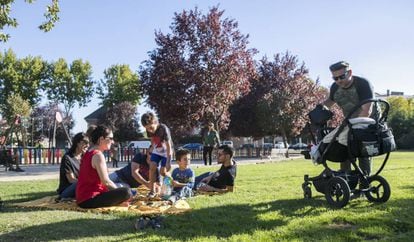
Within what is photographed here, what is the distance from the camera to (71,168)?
297 inches

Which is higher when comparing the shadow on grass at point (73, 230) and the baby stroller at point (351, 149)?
the baby stroller at point (351, 149)

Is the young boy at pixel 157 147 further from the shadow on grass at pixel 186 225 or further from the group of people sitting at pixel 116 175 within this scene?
the shadow on grass at pixel 186 225

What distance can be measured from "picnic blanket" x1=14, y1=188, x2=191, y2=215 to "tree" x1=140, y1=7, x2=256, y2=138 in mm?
15844

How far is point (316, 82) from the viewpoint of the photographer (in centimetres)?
3809

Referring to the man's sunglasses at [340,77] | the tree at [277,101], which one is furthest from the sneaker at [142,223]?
the tree at [277,101]

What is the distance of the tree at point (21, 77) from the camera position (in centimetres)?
5872

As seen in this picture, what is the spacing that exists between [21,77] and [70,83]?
21.6 feet

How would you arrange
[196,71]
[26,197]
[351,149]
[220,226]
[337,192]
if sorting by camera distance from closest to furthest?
[220,226]
[351,149]
[337,192]
[26,197]
[196,71]

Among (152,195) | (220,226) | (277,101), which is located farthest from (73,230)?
(277,101)

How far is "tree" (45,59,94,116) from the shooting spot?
203 ft

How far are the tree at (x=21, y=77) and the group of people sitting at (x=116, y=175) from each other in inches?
2159

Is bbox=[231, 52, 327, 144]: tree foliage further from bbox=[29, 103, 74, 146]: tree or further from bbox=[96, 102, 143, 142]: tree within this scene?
bbox=[29, 103, 74, 146]: tree

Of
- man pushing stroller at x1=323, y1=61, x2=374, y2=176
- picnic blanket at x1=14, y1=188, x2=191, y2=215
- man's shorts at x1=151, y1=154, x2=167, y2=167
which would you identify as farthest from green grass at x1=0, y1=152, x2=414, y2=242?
man's shorts at x1=151, y1=154, x2=167, y2=167

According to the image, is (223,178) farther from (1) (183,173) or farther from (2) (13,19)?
(2) (13,19)
